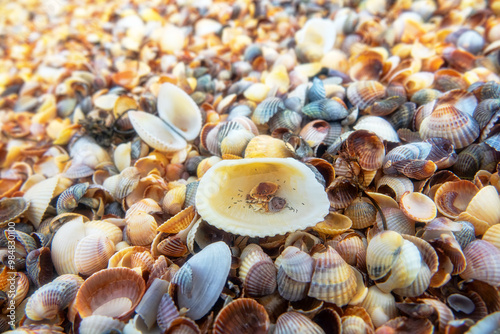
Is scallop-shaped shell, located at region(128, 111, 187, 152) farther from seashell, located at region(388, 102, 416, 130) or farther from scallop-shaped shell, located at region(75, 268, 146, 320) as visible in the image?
seashell, located at region(388, 102, 416, 130)

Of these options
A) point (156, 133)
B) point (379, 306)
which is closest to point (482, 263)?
point (379, 306)

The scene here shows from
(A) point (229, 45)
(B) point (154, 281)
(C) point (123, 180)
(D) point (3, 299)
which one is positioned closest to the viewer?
(B) point (154, 281)

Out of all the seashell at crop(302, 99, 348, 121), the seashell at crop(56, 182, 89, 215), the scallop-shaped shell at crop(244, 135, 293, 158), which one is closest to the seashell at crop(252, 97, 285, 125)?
the seashell at crop(302, 99, 348, 121)

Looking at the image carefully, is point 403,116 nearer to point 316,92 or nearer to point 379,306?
point 316,92

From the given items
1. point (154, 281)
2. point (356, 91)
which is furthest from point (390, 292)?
point (356, 91)

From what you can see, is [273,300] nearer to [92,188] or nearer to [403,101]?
[92,188]

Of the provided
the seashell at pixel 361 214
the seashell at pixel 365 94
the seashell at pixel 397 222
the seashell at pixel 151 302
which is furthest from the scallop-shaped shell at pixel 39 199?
the seashell at pixel 365 94
